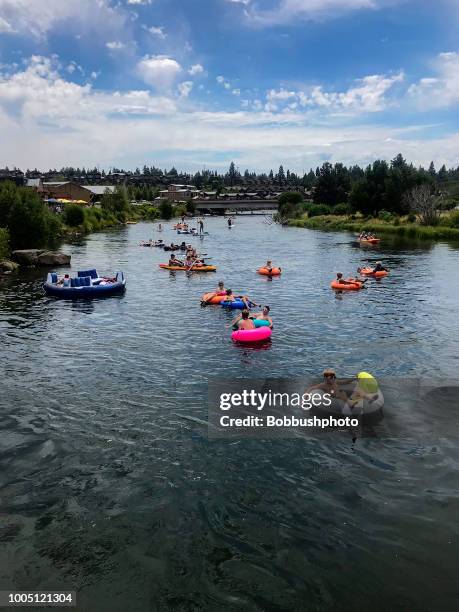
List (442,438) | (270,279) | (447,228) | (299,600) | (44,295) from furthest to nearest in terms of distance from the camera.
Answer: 1. (447,228)
2. (270,279)
3. (44,295)
4. (442,438)
5. (299,600)

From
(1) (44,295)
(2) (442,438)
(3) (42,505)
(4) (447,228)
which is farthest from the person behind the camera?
(4) (447,228)

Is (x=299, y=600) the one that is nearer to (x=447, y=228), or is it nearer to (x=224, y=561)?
(x=224, y=561)

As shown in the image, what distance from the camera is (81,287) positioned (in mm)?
36219

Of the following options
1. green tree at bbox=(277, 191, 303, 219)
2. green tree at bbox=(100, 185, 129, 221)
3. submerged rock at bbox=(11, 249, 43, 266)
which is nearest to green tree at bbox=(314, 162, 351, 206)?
green tree at bbox=(277, 191, 303, 219)

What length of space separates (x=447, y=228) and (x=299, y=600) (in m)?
76.5

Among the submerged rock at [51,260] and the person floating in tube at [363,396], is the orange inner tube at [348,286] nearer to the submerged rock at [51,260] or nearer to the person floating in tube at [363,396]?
the person floating in tube at [363,396]

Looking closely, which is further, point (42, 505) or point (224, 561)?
point (42, 505)

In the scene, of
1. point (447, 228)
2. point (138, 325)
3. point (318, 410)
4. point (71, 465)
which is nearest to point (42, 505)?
point (71, 465)

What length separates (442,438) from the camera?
14.9 meters

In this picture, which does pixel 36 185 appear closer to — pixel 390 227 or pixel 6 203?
pixel 6 203

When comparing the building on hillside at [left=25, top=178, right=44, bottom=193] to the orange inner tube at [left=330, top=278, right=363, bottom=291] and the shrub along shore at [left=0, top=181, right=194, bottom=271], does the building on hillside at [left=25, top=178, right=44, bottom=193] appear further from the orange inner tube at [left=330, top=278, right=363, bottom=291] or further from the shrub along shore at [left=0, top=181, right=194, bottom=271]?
the orange inner tube at [left=330, top=278, right=363, bottom=291]

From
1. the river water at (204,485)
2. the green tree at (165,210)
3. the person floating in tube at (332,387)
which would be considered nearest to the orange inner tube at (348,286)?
the river water at (204,485)

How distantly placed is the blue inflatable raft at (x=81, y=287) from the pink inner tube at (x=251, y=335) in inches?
611

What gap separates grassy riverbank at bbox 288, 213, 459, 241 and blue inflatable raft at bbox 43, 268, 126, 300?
5413 centimetres
